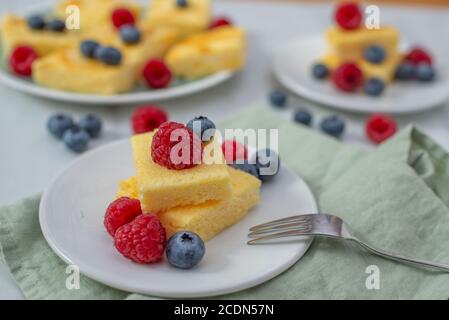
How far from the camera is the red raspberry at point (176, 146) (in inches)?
63.4

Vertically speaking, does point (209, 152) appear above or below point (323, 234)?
above

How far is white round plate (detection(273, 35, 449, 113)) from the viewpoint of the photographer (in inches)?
96.3

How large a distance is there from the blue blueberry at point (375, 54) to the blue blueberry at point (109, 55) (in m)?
1.01

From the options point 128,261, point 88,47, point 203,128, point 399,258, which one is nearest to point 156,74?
point 88,47

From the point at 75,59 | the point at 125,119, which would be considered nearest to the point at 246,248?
the point at 125,119

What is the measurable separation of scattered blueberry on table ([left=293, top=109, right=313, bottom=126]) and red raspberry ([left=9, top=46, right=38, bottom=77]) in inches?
42.2

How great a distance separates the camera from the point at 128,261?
5.01ft

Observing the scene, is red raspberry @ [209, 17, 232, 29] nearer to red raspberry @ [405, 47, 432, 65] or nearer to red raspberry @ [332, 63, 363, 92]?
red raspberry @ [332, 63, 363, 92]

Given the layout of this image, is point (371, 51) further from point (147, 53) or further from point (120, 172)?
point (120, 172)

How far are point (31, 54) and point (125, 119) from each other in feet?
1.75

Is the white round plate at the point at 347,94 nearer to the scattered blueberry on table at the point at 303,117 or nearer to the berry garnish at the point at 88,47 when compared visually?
the scattered blueberry on table at the point at 303,117

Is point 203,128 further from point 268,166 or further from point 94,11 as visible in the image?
point 94,11

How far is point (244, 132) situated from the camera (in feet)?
7.19

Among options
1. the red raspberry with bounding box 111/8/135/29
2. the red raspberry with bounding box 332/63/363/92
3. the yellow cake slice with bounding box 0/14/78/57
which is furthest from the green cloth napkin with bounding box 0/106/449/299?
the yellow cake slice with bounding box 0/14/78/57
